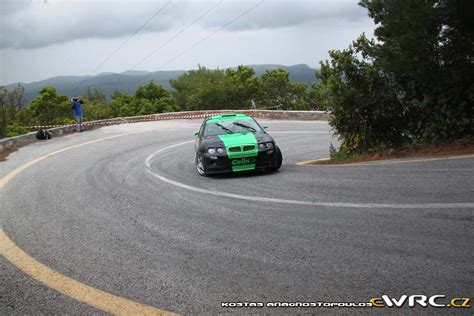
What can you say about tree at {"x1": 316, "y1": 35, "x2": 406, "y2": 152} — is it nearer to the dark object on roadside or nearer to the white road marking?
the white road marking

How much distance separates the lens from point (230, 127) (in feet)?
38.3

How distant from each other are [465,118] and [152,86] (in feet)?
292

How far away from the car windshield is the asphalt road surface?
1559mm

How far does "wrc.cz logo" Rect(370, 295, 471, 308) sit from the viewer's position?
351cm

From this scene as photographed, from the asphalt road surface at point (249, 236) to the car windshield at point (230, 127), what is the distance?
1.56 meters

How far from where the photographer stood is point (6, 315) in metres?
3.93

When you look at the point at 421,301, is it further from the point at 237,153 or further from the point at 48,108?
the point at 48,108

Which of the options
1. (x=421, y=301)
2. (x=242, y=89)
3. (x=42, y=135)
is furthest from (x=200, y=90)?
(x=421, y=301)

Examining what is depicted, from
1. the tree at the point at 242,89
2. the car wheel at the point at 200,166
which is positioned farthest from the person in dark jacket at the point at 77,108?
the tree at the point at 242,89

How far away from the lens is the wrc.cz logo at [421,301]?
3.51m

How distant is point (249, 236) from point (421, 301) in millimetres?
2297

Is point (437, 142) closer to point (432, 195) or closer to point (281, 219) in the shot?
point (432, 195)

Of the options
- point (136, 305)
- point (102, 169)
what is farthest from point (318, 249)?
point (102, 169)

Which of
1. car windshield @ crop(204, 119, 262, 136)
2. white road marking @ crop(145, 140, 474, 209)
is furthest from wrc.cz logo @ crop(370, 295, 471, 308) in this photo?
car windshield @ crop(204, 119, 262, 136)
